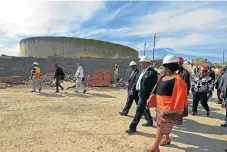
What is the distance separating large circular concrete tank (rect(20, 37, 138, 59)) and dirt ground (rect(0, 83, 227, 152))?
83.7ft

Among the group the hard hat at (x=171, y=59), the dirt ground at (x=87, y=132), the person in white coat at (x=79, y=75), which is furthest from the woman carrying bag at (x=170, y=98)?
the person in white coat at (x=79, y=75)

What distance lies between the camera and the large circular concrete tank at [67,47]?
34.3 meters

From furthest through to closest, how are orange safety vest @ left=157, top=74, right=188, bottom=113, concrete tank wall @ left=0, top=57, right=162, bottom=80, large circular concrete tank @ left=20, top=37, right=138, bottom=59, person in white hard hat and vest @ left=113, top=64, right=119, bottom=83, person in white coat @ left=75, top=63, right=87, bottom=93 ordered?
large circular concrete tank @ left=20, top=37, right=138, bottom=59 → concrete tank wall @ left=0, top=57, right=162, bottom=80 → person in white hard hat and vest @ left=113, top=64, right=119, bottom=83 → person in white coat @ left=75, top=63, right=87, bottom=93 → orange safety vest @ left=157, top=74, right=188, bottom=113

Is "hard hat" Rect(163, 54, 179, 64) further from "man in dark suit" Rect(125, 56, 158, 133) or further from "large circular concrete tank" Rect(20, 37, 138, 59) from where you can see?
"large circular concrete tank" Rect(20, 37, 138, 59)

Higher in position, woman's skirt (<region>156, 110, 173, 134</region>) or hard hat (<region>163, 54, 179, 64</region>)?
hard hat (<region>163, 54, 179, 64</region>)

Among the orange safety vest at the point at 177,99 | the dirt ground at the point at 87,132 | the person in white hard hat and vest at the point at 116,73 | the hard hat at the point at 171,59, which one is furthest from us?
the person in white hard hat and vest at the point at 116,73

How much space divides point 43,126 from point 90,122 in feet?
4.02

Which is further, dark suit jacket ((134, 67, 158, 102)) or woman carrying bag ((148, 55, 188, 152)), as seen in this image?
dark suit jacket ((134, 67, 158, 102))

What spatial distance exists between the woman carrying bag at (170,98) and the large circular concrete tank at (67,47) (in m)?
29.0

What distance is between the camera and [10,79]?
19.1m

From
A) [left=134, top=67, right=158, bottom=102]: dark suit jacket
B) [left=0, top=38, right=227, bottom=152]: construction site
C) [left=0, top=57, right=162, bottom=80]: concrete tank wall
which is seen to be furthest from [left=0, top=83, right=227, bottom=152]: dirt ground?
[left=0, top=57, right=162, bottom=80]: concrete tank wall

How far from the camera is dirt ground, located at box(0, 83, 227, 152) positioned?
5297 mm

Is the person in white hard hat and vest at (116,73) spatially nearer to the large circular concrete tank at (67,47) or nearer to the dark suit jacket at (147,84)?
the large circular concrete tank at (67,47)

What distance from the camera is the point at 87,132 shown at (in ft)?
20.5
